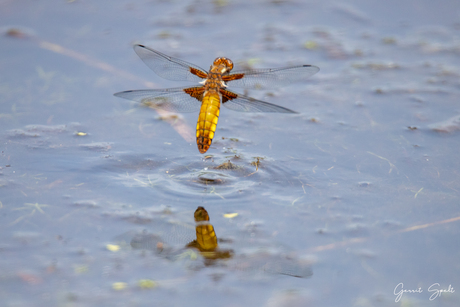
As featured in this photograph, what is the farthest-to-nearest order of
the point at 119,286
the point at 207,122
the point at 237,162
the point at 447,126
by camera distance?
1. the point at 447,126
2. the point at 237,162
3. the point at 207,122
4. the point at 119,286

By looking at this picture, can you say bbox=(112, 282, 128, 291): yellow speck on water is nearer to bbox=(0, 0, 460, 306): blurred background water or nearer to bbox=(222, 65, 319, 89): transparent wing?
bbox=(0, 0, 460, 306): blurred background water

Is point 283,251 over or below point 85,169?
below

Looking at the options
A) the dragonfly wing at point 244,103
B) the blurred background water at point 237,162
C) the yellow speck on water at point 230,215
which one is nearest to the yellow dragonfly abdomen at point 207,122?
the dragonfly wing at point 244,103

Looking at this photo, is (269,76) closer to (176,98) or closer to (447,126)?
(176,98)

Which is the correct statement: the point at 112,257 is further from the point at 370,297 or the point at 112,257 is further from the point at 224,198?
the point at 370,297

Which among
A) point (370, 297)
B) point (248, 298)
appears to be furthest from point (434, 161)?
point (248, 298)

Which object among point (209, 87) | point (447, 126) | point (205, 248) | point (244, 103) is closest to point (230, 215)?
point (205, 248)

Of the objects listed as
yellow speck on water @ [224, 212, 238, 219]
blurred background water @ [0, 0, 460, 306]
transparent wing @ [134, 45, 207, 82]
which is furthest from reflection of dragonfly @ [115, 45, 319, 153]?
yellow speck on water @ [224, 212, 238, 219]
